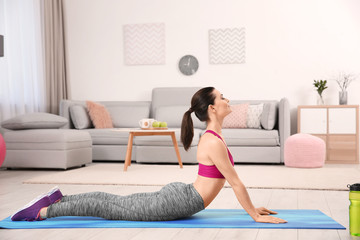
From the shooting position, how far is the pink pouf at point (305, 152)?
505cm

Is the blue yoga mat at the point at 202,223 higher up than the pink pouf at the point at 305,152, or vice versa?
the blue yoga mat at the point at 202,223

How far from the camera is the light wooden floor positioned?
207 cm

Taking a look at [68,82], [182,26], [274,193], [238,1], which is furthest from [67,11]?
[274,193]

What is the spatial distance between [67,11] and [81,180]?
12.2 feet

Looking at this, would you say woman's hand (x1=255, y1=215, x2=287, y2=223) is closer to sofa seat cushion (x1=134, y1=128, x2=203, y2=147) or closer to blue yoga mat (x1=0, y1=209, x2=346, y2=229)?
blue yoga mat (x1=0, y1=209, x2=346, y2=229)

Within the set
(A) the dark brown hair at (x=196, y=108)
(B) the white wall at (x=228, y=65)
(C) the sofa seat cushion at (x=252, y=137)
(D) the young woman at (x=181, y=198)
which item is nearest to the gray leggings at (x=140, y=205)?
(D) the young woman at (x=181, y=198)

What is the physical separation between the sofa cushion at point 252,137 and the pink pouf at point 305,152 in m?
0.32

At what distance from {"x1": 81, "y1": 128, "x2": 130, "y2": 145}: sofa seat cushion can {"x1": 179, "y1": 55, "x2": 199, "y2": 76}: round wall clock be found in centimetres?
138

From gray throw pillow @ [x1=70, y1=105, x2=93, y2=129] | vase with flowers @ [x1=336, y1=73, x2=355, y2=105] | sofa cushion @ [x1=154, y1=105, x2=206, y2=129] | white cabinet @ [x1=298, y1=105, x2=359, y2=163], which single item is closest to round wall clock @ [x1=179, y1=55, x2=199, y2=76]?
sofa cushion @ [x1=154, y1=105, x2=206, y2=129]

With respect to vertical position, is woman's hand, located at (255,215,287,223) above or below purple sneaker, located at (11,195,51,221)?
below

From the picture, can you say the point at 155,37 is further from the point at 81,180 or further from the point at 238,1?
the point at 81,180

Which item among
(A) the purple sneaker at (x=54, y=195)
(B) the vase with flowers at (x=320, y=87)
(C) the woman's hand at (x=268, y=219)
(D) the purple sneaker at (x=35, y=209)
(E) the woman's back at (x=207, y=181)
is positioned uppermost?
(B) the vase with flowers at (x=320, y=87)

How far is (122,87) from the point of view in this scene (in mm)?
6836

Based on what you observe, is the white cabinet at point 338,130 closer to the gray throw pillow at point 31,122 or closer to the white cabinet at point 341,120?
the white cabinet at point 341,120
